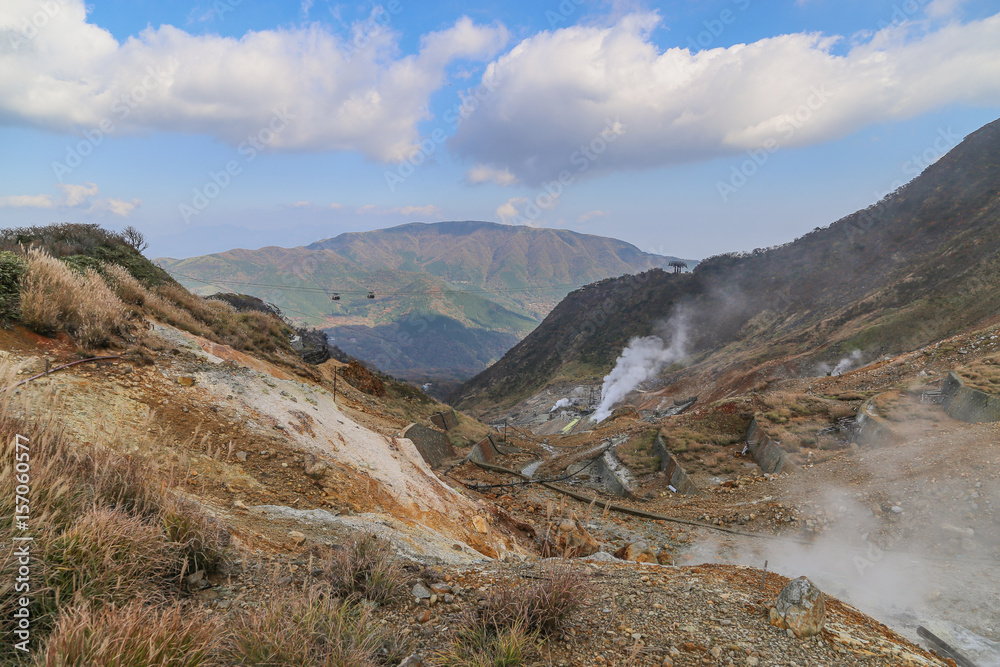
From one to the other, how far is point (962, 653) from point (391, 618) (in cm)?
636

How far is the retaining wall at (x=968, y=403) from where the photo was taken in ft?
34.8

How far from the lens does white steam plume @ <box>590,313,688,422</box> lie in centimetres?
5083

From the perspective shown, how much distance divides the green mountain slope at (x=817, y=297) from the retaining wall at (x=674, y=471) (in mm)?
19452

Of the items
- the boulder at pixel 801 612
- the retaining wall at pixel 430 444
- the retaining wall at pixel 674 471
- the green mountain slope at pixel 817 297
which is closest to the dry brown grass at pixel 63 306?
the retaining wall at pixel 430 444

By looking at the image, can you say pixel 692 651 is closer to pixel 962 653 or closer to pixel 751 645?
pixel 751 645

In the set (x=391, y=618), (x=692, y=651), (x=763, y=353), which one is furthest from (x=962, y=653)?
(x=763, y=353)

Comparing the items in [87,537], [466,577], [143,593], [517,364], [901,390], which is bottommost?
[517,364]

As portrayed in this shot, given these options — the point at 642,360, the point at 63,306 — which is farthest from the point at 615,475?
A: the point at 642,360

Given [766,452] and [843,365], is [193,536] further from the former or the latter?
[843,365]

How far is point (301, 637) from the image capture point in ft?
7.61

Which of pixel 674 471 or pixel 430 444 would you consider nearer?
pixel 674 471

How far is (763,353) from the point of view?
39.2 metres

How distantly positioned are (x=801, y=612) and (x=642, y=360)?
64227 mm

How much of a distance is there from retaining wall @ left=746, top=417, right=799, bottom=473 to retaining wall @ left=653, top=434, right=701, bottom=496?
2.26 metres
